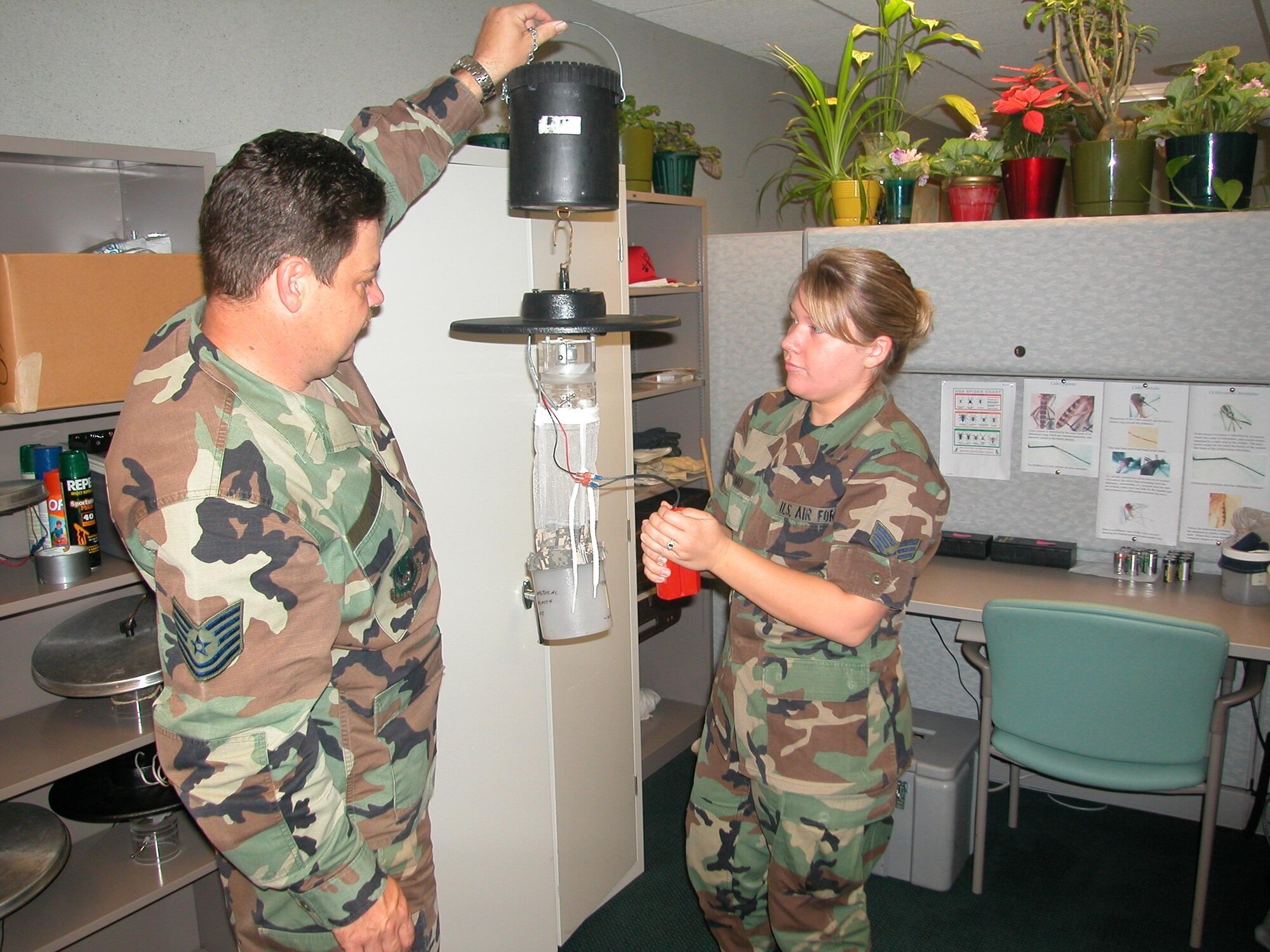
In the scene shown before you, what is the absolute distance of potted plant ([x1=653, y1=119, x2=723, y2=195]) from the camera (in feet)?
9.60

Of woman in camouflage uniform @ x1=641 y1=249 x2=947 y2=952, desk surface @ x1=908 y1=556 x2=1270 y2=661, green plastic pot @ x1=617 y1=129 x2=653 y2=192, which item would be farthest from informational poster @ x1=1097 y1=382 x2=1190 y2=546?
green plastic pot @ x1=617 y1=129 x2=653 y2=192

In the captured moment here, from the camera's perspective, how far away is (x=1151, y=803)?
2.75m

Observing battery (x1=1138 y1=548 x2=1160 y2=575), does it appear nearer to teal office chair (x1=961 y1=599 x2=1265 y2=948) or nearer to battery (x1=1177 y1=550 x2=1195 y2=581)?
battery (x1=1177 y1=550 x2=1195 y2=581)

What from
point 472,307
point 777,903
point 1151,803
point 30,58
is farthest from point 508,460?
point 1151,803

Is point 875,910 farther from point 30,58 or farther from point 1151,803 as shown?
point 30,58

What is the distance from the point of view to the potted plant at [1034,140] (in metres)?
2.44

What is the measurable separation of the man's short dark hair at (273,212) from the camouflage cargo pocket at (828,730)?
106 cm

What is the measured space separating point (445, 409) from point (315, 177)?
0.70m

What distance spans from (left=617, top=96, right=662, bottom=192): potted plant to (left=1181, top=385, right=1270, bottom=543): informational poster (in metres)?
1.67

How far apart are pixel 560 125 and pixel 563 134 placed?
0.04 ft

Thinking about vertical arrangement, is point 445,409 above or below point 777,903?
above

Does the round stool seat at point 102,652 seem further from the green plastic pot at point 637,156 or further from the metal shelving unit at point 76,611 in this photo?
the green plastic pot at point 637,156

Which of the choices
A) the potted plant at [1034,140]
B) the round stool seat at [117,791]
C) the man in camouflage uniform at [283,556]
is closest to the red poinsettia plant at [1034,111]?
the potted plant at [1034,140]

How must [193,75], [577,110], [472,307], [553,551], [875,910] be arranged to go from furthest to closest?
[875,910]
[193,75]
[472,307]
[553,551]
[577,110]
